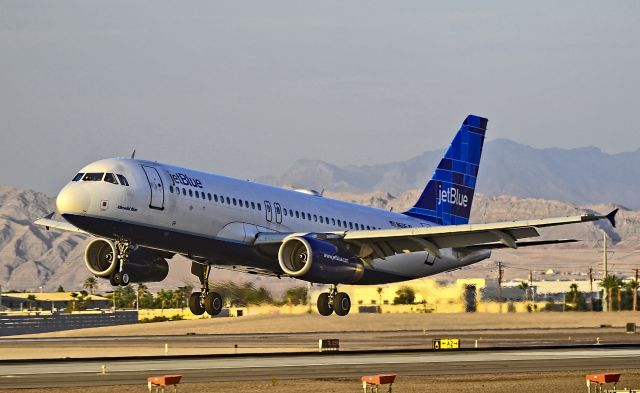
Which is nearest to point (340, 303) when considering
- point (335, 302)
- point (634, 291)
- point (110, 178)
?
point (335, 302)

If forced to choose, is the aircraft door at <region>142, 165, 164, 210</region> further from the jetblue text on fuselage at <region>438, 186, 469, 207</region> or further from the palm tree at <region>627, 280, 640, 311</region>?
the palm tree at <region>627, 280, 640, 311</region>

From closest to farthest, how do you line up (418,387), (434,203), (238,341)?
(418,387), (434,203), (238,341)

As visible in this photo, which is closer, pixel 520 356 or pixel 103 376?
pixel 103 376

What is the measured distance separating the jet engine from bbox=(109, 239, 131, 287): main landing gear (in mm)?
176

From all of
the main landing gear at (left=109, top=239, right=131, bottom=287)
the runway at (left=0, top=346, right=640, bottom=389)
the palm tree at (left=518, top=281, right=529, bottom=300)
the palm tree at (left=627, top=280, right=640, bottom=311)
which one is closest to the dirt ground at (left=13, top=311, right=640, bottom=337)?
the palm tree at (left=627, top=280, right=640, bottom=311)

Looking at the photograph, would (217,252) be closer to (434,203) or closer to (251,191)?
(251,191)

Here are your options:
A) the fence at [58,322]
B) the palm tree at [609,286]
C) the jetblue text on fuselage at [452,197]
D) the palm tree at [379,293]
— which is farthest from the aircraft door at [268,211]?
the palm tree at [609,286]

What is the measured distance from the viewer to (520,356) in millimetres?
60938

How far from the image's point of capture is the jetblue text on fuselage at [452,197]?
246 feet

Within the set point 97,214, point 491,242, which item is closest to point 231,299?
point 491,242

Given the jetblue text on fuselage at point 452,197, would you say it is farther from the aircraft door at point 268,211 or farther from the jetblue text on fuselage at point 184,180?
the jetblue text on fuselage at point 184,180

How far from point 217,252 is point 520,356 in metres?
16.0

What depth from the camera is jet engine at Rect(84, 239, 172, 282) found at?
5641 cm

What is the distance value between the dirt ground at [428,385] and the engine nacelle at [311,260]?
11.4 m
